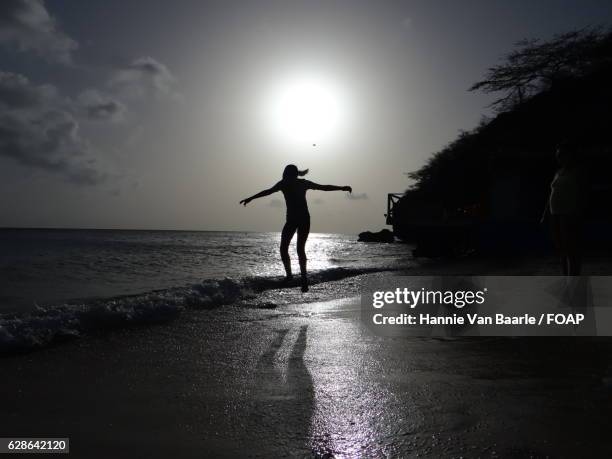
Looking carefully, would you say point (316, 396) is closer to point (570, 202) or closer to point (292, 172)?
point (570, 202)

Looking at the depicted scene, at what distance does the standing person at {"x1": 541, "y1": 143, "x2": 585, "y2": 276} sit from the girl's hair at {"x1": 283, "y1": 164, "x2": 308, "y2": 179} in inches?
134

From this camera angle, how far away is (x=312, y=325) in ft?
15.2

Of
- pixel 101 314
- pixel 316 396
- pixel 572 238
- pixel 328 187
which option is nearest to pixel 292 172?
pixel 328 187

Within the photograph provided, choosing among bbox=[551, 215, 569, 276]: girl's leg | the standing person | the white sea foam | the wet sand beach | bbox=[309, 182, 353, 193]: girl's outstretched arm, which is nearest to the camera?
the wet sand beach

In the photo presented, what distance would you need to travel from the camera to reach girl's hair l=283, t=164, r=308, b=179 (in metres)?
6.88

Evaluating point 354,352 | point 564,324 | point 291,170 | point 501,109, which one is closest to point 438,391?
point 354,352

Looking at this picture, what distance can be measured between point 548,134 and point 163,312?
19.4 metres

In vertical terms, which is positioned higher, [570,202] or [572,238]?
[570,202]

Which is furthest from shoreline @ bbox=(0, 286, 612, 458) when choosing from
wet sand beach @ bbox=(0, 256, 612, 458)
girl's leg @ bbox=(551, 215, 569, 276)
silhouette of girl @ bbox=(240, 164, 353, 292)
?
silhouette of girl @ bbox=(240, 164, 353, 292)

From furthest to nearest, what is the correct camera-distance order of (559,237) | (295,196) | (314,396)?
(295,196) < (559,237) < (314,396)

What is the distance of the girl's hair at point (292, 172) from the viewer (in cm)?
688

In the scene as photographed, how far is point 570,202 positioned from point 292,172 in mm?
3766

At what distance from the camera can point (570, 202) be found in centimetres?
552

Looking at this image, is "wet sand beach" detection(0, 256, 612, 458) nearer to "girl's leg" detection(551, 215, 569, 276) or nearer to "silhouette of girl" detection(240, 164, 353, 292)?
"girl's leg" detection(551, 215, 569, 276)
